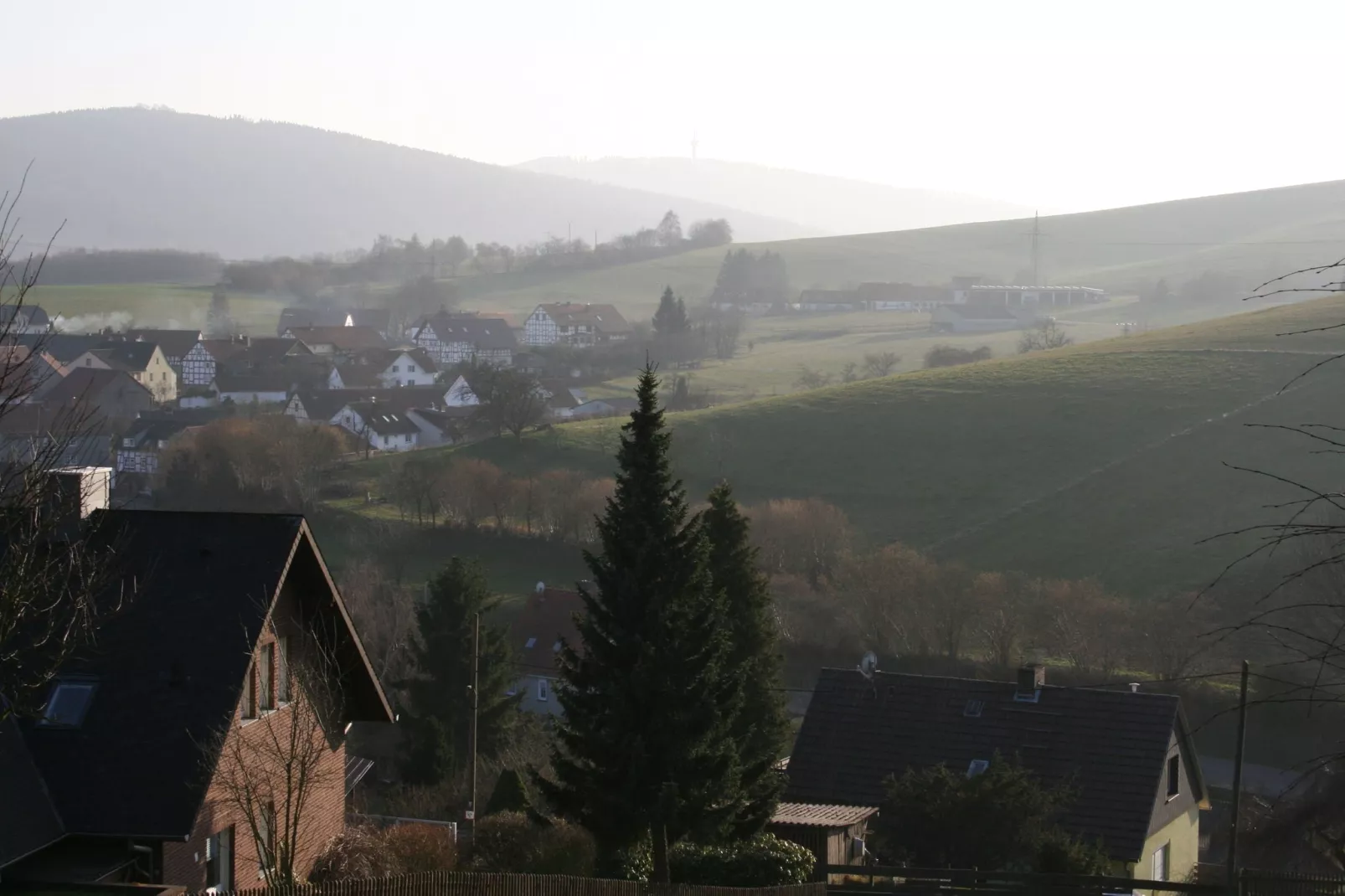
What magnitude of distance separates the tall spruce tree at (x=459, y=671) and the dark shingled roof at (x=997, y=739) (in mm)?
8458

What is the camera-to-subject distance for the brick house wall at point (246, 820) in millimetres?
13891

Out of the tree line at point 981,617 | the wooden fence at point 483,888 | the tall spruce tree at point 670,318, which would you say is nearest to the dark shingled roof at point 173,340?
the tall spruce tree at point 670,318

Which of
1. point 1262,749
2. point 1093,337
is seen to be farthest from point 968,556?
point 1093,337

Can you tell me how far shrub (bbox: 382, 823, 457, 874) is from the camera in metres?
15.7

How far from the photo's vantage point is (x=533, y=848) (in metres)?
19.1

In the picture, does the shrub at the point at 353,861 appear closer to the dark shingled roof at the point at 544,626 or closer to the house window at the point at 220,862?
the house window at the point at 220,862

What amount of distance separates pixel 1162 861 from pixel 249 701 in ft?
58.1

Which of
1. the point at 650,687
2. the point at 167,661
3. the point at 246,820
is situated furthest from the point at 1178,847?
the point at 167,661

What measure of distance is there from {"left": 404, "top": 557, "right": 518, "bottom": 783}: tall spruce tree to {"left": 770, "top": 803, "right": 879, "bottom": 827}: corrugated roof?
431 inches

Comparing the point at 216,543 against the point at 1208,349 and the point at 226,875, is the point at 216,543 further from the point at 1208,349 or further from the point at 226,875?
the point at 1208,349

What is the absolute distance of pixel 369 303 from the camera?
6624 inches

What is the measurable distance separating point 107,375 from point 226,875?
3330 inches

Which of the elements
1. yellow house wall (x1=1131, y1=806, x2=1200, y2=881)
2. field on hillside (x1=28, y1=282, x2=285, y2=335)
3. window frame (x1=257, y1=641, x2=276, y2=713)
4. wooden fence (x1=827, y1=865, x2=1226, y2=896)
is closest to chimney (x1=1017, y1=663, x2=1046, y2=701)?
yellow house wall (x1=1131, y1=806, x2=1200, y2=881)

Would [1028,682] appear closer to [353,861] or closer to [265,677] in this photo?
[353,861]
